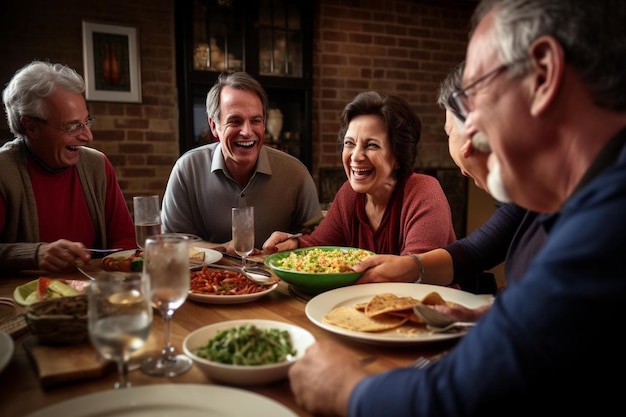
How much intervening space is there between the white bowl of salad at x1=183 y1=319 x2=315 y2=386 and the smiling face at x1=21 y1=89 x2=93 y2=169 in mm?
1541

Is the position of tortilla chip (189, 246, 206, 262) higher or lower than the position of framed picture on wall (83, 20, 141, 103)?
lower

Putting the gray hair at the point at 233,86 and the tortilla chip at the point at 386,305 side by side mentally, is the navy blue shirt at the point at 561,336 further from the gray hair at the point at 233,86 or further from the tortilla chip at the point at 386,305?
the gray hair at the point at 233,86

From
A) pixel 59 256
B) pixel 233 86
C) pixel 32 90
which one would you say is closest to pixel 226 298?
pixel 59 256

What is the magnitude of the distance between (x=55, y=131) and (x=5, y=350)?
1436 mm

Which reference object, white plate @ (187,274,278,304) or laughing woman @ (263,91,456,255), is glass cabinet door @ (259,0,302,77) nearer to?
laughing woman @ (263,91,456,255)

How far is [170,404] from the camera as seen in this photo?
0.78 metres

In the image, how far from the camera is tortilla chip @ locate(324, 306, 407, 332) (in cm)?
106

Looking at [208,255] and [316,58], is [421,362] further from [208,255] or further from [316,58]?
[316,58]

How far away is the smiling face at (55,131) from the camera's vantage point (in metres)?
2.13

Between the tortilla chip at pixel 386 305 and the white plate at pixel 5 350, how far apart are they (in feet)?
2.41

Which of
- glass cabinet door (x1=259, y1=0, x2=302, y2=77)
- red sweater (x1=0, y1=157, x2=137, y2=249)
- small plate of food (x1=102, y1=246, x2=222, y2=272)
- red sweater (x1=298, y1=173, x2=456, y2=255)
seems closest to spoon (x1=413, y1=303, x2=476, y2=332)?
red sweater (x1=298, y1=173, x2=456, y2=255)

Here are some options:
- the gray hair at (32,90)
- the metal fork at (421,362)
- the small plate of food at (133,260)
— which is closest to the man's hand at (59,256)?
the small plate of food at (133,260)

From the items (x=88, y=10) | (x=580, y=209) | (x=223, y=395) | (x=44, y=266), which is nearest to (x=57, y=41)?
(x=88, y=10)

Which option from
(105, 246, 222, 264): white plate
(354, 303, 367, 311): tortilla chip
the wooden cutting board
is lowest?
(105, 246, 222, 264): white plate
